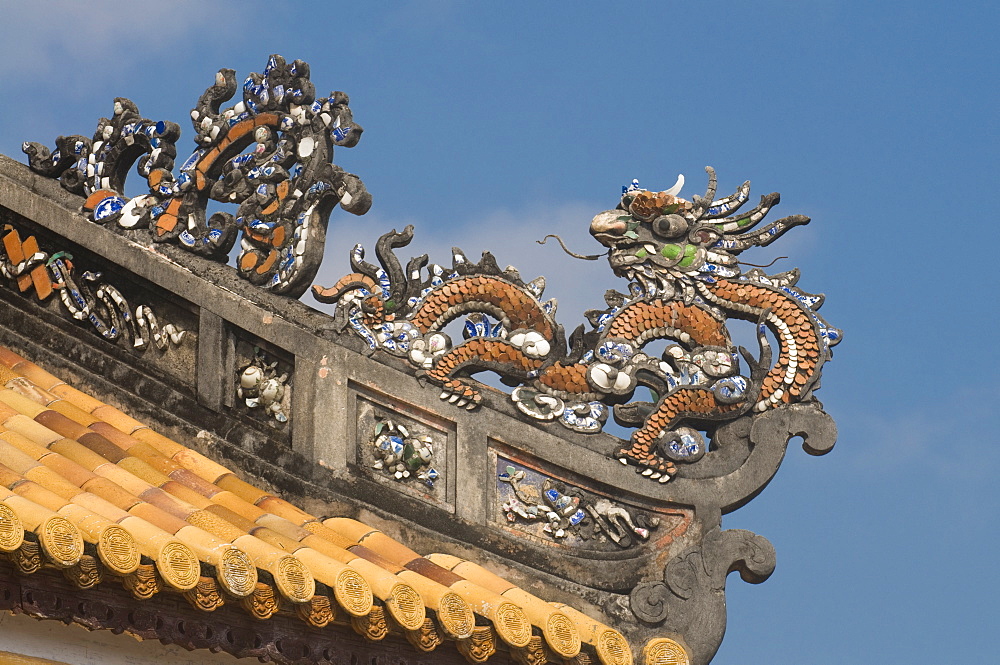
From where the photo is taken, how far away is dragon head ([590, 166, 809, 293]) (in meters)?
9.91

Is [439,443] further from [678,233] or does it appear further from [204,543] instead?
[204,543]

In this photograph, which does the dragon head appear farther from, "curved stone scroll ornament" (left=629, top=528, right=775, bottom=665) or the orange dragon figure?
"curved stone scroll ornament" (left=629, top=528, right=775, bottom=665)

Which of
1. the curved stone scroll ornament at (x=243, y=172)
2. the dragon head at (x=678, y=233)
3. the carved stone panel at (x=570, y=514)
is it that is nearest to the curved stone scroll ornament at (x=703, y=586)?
the carved stone panel at (x=570, y=514)

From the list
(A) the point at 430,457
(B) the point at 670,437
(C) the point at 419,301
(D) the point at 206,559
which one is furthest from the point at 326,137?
(D) the point at 206,559

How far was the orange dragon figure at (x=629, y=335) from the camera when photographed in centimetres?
950

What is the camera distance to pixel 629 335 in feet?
31.9

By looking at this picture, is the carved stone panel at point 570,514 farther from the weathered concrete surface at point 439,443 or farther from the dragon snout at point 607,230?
the dragon snout at point 607,230

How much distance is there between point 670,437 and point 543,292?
1.07 metres

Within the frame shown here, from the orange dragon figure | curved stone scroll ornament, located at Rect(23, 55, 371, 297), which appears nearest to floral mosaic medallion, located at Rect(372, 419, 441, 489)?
the orange dragon figure

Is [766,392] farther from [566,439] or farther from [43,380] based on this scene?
[43,380]

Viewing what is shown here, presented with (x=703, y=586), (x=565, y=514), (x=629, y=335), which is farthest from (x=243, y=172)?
(x=703, y=586)

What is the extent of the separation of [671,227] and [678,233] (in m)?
0.05

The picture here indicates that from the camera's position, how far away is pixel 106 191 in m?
10.1

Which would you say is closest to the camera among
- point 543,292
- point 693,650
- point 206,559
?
point 206,559
